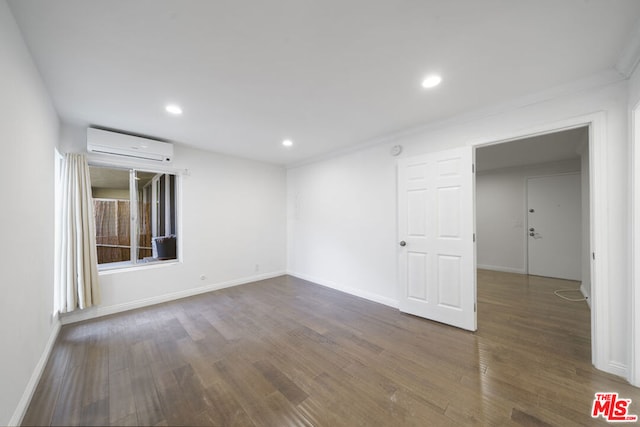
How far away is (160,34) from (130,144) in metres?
2.28

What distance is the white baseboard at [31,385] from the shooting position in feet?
→ 4.65

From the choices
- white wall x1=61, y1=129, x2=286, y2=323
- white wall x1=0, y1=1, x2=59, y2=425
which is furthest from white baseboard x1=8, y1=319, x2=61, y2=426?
white wall x1=61, y1=129, x2=286, y2=323

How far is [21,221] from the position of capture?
157 centimetres

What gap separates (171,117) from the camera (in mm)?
2693

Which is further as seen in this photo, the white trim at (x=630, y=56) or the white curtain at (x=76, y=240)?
the white curtain at (x=76, y=240)

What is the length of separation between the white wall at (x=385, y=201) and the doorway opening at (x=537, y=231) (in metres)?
0.79

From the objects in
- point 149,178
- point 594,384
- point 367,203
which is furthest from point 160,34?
point 594,384

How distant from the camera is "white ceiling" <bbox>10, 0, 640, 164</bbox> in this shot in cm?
132

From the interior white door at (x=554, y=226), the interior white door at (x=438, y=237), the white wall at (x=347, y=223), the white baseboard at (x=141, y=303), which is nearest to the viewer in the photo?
the interior white door at (x=438, y=237)

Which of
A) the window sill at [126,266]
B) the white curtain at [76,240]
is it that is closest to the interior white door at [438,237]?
the window sill at [126,266]

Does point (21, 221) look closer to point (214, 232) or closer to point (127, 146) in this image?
point (127, 146)

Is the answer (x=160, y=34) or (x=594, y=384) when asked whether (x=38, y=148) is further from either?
(x=594, y=384)

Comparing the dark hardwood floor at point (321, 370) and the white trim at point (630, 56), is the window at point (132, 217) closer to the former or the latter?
the dark hardwood floor at point (321, 370)

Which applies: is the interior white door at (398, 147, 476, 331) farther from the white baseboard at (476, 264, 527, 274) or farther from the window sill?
the white baseboard at (476, 264, 527, 274)
